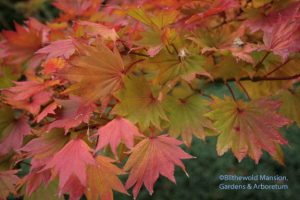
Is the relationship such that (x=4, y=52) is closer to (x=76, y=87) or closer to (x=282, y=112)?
(x=76, y=87)

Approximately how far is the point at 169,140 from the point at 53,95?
20.8 inches

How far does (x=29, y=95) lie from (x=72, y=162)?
46 centimetres

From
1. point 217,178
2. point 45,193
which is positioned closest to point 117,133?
point 45,193

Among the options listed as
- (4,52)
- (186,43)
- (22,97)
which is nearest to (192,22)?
(186,43)

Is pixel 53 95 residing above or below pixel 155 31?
below

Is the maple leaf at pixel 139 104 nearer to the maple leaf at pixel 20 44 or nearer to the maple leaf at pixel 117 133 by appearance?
the maple leaf at pixel 117 133

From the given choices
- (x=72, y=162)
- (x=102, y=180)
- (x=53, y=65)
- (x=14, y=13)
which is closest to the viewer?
(x=72, y=162)

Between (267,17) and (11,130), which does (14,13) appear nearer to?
(11,130)

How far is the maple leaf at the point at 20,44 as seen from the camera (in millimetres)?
1605

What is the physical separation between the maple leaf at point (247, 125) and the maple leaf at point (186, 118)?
0.19 feet

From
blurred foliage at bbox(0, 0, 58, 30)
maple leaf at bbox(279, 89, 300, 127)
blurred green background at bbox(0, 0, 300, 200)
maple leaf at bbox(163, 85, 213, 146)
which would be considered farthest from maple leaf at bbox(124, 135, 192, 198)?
blurred foliage at bbox(0, 0, 58, 30)

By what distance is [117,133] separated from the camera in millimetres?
1055

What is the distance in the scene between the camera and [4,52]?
1.62 meters

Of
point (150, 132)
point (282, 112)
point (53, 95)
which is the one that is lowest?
point (282, 112)
